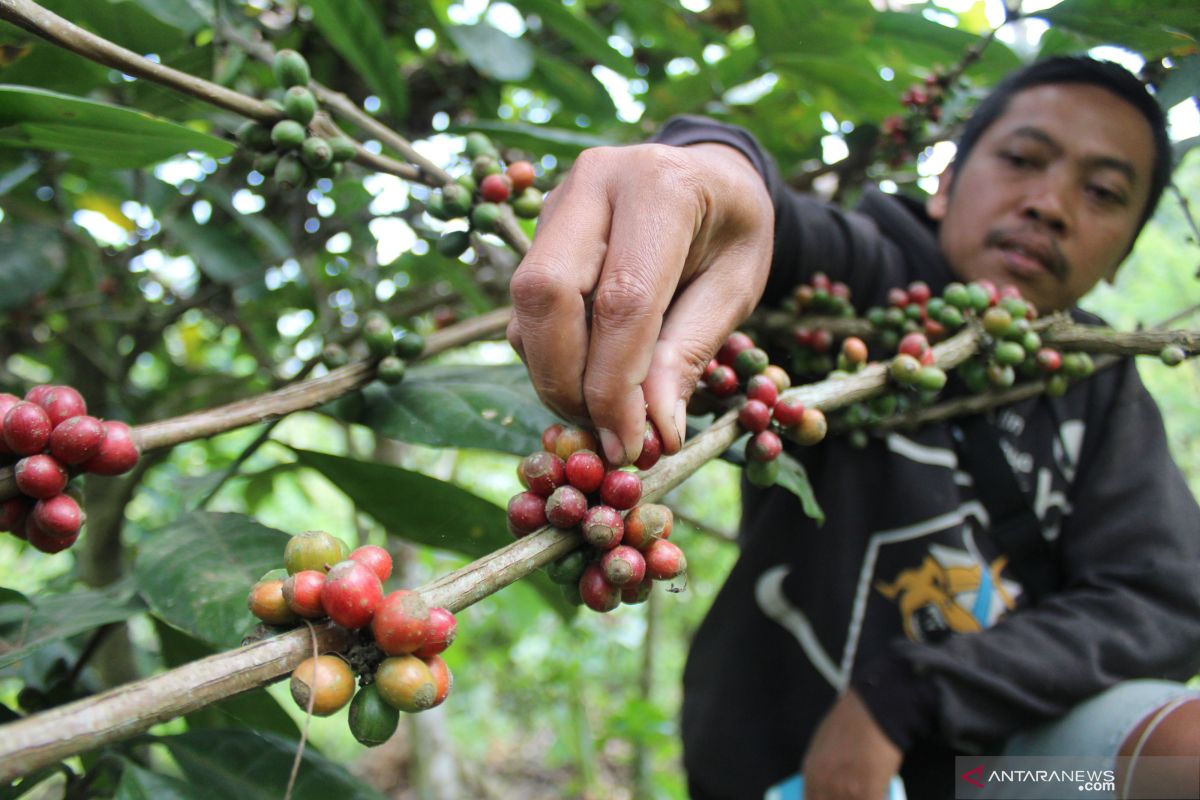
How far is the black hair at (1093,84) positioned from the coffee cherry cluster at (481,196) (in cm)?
108

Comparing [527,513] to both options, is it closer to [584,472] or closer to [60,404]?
[584,472]

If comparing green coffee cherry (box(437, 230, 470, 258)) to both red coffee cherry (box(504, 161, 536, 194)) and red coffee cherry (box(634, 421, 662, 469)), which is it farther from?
red coffee cherry (box(634, 421, 662, 469))

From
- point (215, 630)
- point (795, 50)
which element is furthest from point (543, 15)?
point (215, 630)

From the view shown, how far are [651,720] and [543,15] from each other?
2.64 metres

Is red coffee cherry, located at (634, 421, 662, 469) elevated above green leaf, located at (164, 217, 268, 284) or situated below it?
above

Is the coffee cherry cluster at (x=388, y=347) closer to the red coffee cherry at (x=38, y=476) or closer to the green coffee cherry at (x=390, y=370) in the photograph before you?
the green coffee cherry at (x=390, y=370)

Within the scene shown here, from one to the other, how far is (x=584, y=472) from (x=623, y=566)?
0.11m

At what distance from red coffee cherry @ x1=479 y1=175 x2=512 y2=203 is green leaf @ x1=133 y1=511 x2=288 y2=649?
1.99 ft

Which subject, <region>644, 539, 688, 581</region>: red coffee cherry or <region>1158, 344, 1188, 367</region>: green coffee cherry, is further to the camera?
<region>1158, 344, 1188, 367</region>: green coffee cherry

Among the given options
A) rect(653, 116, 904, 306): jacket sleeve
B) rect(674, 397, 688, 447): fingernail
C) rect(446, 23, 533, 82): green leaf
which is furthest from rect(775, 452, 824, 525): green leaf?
rect(446, 23, 533, 82): green leaf

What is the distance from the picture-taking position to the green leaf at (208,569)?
3.17 ft

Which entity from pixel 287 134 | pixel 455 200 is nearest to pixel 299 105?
pixel 287 134

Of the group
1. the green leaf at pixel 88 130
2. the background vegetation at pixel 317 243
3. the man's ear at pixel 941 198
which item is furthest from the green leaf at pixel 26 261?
the man's ear at pixel 941 198

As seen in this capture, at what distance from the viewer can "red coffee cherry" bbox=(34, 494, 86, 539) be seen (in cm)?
87
